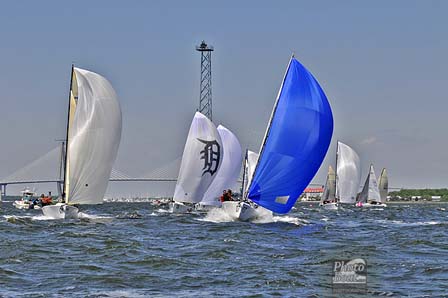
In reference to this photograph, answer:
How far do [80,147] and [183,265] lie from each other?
19370mm

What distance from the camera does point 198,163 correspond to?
54406 millimetres

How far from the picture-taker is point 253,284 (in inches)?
762

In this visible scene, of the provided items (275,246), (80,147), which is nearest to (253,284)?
(275,246)

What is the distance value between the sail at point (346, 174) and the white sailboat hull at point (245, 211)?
194 ft

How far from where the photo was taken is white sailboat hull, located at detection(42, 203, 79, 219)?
41.6m

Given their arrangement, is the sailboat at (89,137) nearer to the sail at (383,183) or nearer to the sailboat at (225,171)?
the sailboat at (225,171)

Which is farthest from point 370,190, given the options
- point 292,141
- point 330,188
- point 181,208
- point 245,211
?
point 292,141

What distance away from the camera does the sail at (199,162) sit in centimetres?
5428

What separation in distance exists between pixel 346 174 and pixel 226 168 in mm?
44733

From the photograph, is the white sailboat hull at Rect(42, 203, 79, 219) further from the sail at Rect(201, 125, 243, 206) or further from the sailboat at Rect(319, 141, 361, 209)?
the sailboat at Rect(319, 141, 361, 209)

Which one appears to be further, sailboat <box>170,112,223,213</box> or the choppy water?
sailboat <box>170,112,223,213</box>

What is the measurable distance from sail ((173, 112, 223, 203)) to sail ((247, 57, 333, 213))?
16.0 metres

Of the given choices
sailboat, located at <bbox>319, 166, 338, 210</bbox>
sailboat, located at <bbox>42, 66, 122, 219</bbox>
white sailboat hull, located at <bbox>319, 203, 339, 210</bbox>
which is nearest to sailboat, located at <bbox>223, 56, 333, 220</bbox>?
sailboat, located at <bbox>42, 66, 122, 219</bbox>

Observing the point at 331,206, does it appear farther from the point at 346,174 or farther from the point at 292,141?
the point at 292,141
